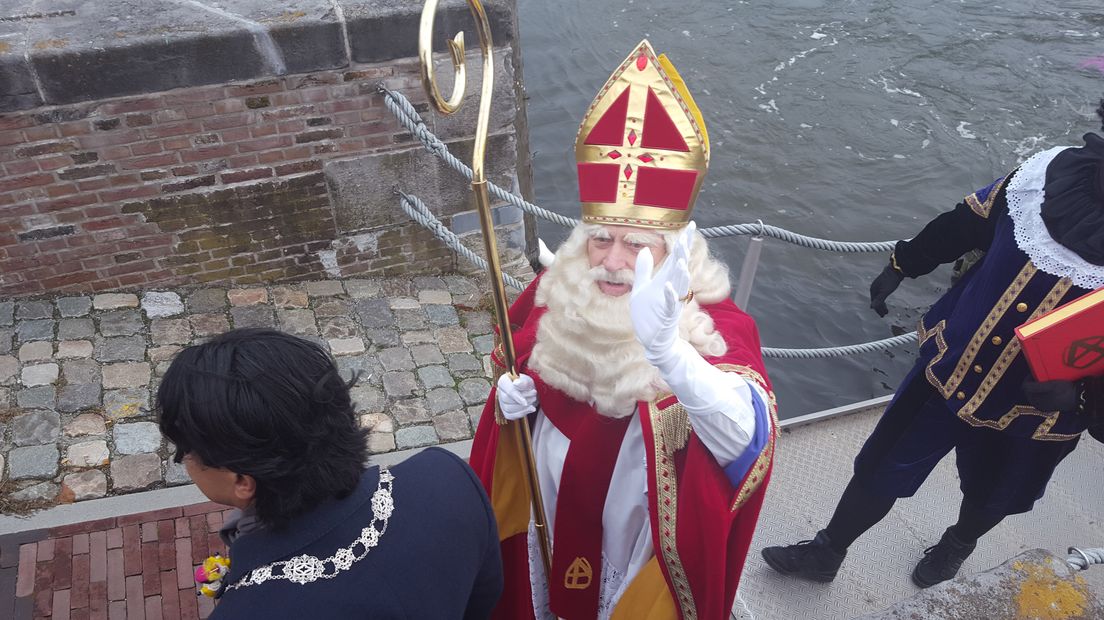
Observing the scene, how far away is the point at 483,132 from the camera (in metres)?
2.07

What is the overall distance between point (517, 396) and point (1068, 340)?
1499 millimetres

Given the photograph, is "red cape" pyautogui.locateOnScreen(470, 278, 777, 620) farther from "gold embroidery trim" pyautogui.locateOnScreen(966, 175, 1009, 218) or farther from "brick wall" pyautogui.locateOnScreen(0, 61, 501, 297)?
"brick wall" pyautogui.locateOnScreen(0, 61, 501, 297)

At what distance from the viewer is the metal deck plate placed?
328 cm

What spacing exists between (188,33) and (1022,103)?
8783mm

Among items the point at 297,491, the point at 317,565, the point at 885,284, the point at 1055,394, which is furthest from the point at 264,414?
the point at 885,284

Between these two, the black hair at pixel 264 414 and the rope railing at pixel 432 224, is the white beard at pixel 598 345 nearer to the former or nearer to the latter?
the black hair at pixel 264 414

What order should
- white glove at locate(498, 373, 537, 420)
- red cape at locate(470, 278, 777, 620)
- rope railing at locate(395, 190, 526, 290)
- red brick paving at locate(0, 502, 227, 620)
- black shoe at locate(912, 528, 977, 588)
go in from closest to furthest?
red cape at locate(470, 278, 777, 620) → white glove at locate(498, 373, 537, 420) → red brick paving at locate(0, 502, 227, 620) → black shoe at locate(912, 528, 977, 588) → rope railing at locate(395, 190, 526, 290)

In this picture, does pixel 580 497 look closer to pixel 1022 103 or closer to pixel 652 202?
pixel 652 202

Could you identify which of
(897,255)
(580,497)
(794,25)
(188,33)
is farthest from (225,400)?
(794,25)

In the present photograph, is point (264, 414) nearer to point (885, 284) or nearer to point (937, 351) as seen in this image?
point (937, 351)

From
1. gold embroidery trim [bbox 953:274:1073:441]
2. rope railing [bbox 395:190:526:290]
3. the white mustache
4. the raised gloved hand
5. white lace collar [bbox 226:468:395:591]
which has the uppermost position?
the raised gloved hand

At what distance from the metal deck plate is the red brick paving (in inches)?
85.1

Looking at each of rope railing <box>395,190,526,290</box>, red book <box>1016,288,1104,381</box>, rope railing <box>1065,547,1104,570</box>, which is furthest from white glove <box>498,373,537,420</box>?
rope railing <box>395,190,526,290</box>

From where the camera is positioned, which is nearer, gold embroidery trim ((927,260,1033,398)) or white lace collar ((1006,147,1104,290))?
white lace collar ((1006,147,1104,290))
